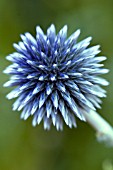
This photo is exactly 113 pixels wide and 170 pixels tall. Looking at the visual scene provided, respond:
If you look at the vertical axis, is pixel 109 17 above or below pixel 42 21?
below

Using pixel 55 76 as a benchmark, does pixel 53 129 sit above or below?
below

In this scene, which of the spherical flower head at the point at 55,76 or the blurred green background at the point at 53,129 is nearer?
the spherical flower head at the point at 55,76

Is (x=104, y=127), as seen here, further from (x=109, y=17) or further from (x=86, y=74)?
(x=109, y=17)

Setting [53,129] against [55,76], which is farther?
[53,129]

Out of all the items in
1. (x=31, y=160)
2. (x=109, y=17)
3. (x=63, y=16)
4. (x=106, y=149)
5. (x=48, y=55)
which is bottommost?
(x=106, y=149)

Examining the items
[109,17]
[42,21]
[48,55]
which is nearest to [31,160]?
[42,21]
